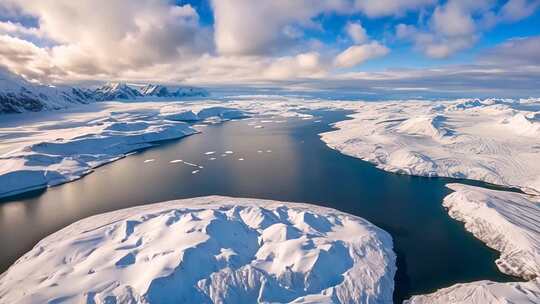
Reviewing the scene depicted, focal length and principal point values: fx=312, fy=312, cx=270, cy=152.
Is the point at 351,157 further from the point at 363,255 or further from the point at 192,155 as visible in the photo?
the point at 363,255

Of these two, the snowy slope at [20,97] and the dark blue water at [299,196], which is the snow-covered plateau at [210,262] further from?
the snowy slope at [20,97]

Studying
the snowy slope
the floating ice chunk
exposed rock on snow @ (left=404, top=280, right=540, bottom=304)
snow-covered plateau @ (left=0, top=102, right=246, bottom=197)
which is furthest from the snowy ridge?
the snowy slope

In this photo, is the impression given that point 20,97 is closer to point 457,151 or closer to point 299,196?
point 299,196

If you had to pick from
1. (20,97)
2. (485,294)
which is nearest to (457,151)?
(485,294)

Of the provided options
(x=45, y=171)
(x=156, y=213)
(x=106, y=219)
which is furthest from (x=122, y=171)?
(x=156, y=213)

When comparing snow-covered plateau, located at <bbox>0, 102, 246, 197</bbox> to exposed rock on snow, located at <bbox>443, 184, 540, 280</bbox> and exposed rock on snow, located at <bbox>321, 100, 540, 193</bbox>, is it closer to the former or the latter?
exposed rock on snow, located at <bbox>321, 100, 540, 193</bbox>
